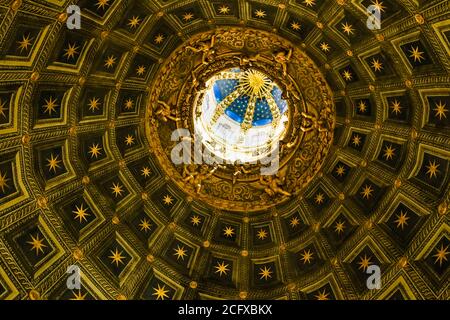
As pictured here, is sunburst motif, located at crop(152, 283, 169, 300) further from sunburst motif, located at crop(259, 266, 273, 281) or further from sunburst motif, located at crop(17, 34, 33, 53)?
sunburst motif, located at crop(17, 34, 33, 53)

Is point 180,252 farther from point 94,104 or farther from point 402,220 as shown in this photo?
point 402,220

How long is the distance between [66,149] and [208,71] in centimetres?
755

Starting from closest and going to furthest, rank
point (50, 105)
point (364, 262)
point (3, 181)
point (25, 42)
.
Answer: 1. point (25, 42)
2. point (3, 181)
3. point (50, 105)
4. point (364, 262)

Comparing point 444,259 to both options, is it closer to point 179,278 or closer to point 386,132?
point 386,132

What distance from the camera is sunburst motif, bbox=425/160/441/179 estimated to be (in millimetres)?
23984

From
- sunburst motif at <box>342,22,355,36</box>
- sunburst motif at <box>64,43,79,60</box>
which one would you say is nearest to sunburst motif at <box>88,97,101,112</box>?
sunburst motif at <box>64,43,79,60</box>

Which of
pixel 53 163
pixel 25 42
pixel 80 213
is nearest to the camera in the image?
pixel 25 42

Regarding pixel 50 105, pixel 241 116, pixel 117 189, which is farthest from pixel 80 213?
pixel 241 116

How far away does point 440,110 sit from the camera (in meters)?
23.1

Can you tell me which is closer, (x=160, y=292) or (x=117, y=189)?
(x=160, y=292)

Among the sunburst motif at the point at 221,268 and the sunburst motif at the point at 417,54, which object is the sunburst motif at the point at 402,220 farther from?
the sunburst motif at the point at 221,268

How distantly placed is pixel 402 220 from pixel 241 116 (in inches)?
506

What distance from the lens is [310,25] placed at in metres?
24.1

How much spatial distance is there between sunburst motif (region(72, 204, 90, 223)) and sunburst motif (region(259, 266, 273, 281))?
868 centimetres
